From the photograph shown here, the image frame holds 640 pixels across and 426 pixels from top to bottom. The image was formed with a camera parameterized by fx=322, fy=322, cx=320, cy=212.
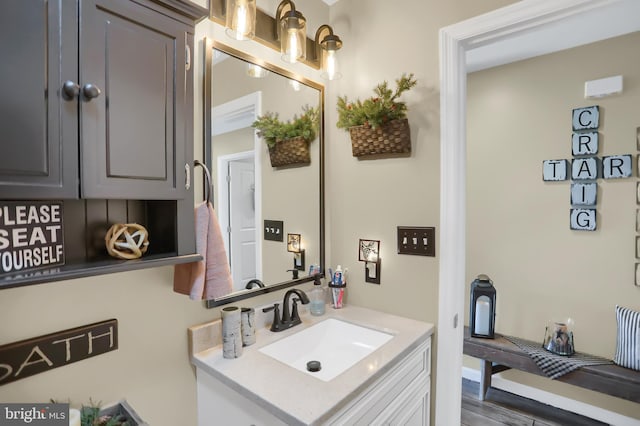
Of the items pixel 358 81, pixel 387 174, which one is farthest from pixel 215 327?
pixel 358 81

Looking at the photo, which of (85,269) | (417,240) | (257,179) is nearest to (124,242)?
(85,269)

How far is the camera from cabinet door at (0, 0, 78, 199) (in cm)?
64

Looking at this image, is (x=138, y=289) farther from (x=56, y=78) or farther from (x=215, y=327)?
(x=56, y=78)

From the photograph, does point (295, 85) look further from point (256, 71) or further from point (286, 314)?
point (286, 314)

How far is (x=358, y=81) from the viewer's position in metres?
1.76

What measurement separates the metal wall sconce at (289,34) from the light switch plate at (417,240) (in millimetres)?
908

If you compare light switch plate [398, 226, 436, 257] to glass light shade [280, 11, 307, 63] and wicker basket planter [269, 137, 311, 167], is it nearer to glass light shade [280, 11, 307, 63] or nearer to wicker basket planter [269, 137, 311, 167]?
wicker basket planter [269, 137, 311, 167]

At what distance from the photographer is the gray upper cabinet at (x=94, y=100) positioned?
2.14 feet

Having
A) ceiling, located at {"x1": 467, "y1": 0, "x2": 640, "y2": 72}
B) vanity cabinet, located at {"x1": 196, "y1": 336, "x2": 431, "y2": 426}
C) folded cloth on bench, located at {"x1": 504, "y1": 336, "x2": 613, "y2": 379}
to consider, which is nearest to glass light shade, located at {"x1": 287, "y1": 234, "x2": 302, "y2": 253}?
vanity cabinet, located at {"x1": 196, "y1": 336, "x2": 431, "y2": 426}

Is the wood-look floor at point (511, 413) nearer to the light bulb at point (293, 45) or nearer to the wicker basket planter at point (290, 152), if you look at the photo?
the wicker basket planter at point (290, 152)

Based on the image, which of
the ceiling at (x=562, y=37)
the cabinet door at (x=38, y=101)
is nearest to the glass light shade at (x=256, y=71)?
the cabinet door at (x=38, y=101)

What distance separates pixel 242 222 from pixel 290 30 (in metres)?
0.88

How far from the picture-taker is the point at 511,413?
238 centimetres

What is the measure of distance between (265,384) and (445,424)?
3.31ft
